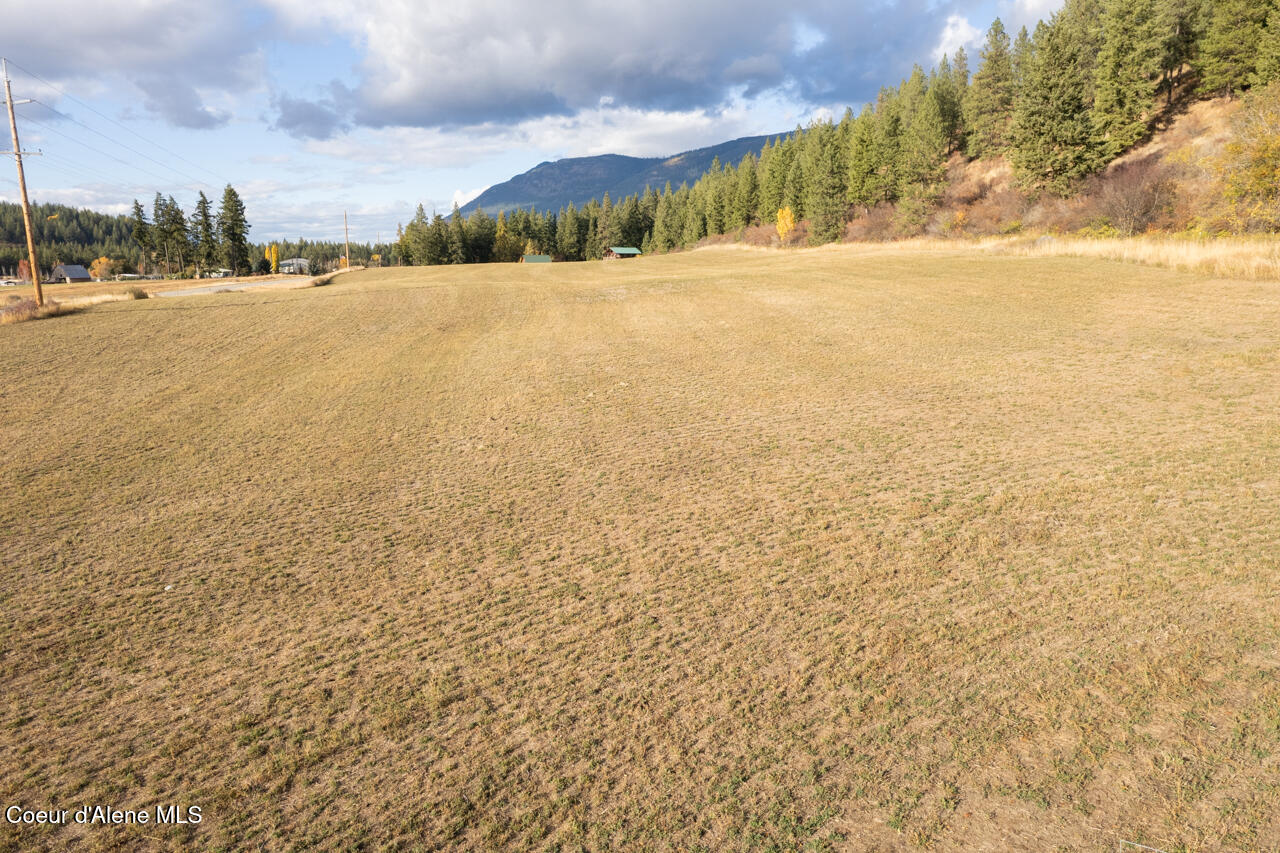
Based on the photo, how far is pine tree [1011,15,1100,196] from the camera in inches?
1796

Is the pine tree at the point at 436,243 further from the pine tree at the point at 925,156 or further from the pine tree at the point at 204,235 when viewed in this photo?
the pine tree at the point at 925,156

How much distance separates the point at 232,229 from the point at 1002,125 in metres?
103

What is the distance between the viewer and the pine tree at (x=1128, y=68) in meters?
53.8

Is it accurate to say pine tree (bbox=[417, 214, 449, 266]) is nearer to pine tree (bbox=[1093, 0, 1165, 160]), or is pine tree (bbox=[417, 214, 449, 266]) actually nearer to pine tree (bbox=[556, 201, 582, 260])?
pine tree (bbox=[556, 201, 582, 260])

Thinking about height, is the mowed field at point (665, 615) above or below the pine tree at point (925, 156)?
below

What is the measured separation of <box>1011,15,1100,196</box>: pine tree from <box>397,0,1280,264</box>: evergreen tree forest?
85 mm

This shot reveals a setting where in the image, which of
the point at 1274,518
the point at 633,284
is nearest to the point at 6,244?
the point at 633,284

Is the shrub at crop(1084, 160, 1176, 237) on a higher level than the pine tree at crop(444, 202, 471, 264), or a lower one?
lower

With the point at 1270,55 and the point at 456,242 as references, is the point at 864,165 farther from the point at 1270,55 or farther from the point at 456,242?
the point at 456,242

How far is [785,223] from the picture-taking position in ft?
293

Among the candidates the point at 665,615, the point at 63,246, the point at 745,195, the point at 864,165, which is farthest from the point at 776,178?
the point at 63,246

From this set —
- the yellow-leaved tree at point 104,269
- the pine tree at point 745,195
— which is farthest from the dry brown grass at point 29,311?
the yellow-leaved tree at point 104,269

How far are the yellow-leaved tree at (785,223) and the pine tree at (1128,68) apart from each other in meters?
37.4

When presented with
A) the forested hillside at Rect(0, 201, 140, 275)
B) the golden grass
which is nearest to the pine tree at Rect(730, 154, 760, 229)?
the golden grass
